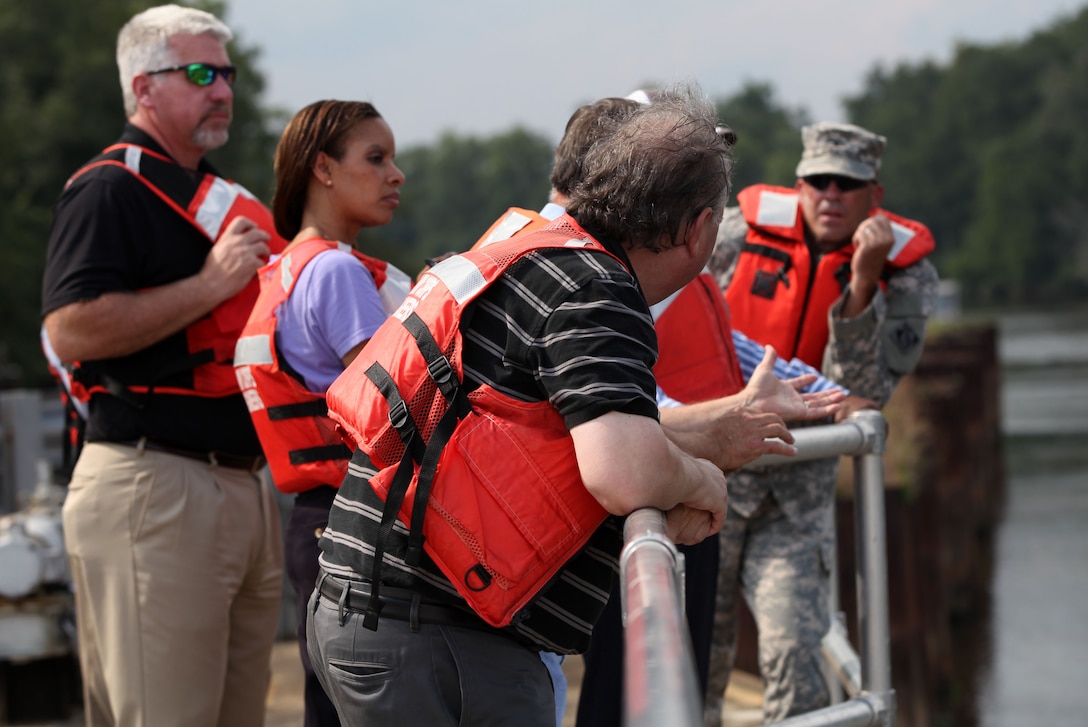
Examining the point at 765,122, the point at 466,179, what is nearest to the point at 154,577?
the point at 466,179

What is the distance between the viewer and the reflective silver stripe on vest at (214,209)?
388 cm

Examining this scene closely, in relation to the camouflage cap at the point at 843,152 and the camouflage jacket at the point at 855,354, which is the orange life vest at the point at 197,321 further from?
the camouflage cap at the point at 843,152

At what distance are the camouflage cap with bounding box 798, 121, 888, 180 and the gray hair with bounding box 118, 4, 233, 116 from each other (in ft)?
6.84

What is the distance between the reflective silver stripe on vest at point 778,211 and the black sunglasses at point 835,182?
90 mm

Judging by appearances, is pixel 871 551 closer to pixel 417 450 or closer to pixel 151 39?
pixel 417 450

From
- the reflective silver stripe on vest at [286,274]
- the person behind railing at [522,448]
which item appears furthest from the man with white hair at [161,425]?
the person behind railing at [522,448]

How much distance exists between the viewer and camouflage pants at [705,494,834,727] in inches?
166

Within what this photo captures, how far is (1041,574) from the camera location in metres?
21.3

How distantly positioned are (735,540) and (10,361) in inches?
889

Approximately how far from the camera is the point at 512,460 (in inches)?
90.7

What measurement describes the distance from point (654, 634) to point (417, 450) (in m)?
0.76

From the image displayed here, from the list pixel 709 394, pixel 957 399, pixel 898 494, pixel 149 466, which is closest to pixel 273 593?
pixel 149 466

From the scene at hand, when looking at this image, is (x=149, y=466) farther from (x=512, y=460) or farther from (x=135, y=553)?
(x=512, y=460)

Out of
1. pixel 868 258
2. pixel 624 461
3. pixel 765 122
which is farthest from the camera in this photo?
pixel 765 122
